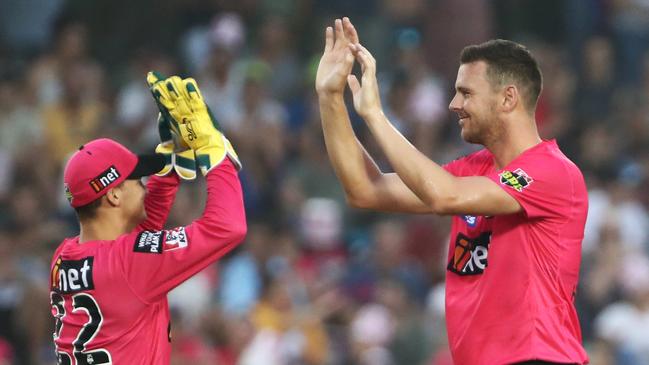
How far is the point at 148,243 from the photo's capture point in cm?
525

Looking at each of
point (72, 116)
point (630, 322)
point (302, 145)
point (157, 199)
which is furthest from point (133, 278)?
point (302, 145)

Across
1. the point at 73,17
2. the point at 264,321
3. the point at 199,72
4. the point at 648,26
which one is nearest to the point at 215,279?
the point at 264,321

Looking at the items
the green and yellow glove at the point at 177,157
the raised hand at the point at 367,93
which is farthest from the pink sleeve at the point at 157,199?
the raised hand at the point at 367,93

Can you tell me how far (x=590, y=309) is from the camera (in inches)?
410

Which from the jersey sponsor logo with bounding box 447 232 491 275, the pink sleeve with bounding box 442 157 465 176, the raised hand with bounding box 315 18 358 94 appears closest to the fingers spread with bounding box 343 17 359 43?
the raised hand with bounding box 315 18 358 94

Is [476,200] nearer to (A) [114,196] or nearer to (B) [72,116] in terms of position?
(A) [114,196]

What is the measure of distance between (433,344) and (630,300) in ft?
5.37

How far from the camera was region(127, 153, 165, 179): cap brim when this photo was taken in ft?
17.8

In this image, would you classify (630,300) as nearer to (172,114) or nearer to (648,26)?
(648,26)

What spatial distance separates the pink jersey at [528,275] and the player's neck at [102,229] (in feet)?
4.72

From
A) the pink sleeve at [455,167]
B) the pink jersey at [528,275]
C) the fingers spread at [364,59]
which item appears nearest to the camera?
the pink jersey at [528,275]

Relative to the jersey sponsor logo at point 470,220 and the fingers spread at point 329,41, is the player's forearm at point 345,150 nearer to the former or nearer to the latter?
the fingers spread at point 329,41

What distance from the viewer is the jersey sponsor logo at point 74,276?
207 inches

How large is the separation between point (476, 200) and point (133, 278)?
4.64 feet
